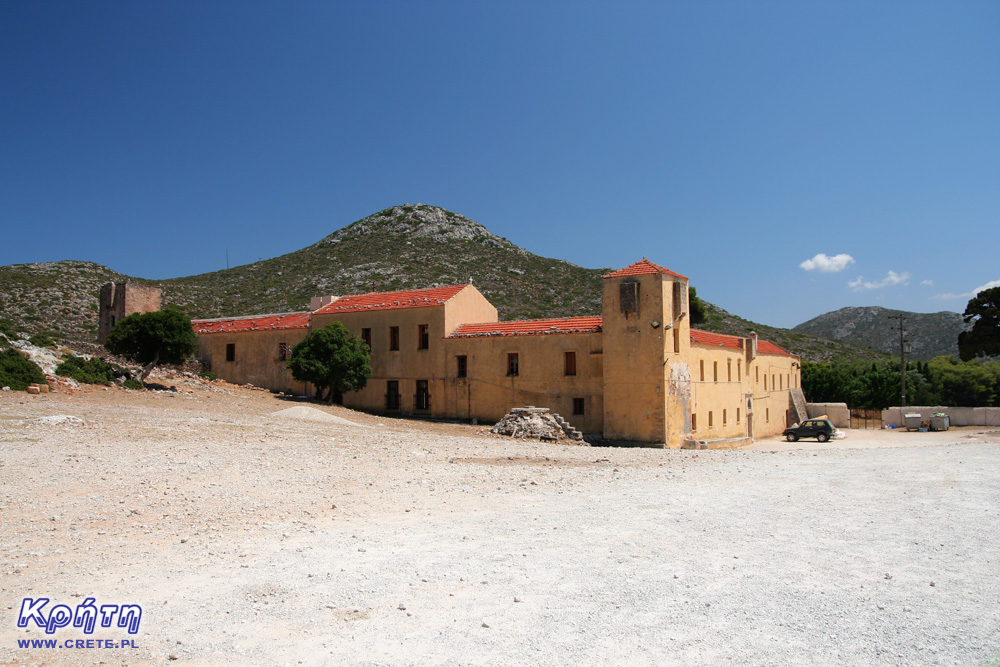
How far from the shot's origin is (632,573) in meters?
7.32

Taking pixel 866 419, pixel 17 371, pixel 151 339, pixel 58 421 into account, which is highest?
pixel 151 339

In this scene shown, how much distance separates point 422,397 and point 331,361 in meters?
5.02

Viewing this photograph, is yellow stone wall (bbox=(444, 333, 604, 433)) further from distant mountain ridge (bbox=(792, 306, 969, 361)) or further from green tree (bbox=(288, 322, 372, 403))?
distant mountain ridge (bbox=(792, 306, 969, 361))

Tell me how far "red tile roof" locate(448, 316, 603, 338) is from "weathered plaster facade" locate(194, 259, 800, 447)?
0.07m

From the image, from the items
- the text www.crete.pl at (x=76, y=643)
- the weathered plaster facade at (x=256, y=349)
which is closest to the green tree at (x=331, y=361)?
the weathered plaster facade at (x=256, y=349)

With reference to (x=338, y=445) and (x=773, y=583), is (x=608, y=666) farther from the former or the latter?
(x=338, y=445)

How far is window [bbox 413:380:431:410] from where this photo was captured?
3262 centimetres

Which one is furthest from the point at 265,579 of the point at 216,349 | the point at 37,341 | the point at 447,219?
the point at 447,219

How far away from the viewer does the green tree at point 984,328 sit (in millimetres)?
53438

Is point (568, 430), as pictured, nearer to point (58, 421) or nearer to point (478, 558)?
point (58, 421)

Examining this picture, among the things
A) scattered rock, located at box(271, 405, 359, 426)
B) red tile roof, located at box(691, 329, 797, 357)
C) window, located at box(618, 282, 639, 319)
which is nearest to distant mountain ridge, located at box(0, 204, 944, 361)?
red tile roof, located at box(691, 329, 797, 357)

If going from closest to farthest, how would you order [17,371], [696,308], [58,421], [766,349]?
[58,421], [17,371], [766,349], [696,308]

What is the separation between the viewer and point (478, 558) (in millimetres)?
7840

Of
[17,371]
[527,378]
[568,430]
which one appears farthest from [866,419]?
[17,371]
